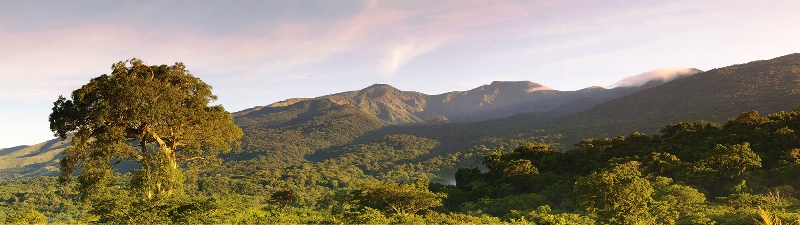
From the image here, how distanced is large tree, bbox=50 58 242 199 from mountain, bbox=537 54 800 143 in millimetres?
119481

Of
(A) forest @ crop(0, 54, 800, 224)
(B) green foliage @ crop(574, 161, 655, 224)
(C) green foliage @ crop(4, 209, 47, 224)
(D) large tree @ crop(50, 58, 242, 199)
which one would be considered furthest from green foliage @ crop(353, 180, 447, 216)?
(C) green foliage @ crop(4, 209, 47, 224)

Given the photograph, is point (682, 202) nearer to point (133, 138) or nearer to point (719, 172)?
point (719, 172)

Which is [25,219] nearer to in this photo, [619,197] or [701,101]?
[619,197]

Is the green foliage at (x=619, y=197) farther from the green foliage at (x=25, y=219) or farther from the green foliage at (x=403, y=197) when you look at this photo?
the green foliage at (x=25, y=219)

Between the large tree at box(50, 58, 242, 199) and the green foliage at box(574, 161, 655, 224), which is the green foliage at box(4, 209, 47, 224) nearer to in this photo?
the large tree at box(50, 58, 242, 199)

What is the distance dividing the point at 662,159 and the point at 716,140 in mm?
7709

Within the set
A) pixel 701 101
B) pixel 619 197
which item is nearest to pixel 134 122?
pixel 619 197

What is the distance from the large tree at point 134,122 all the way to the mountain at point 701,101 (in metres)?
119

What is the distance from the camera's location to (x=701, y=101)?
141875mm

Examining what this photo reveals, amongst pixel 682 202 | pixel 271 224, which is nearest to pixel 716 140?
pixel 682 202

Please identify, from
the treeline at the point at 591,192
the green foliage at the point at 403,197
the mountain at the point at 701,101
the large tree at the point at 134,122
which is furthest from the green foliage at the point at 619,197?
the mountain at the point at 701,101

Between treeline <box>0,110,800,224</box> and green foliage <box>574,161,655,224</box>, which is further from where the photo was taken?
green foliage <box>574,161,655,224</box>

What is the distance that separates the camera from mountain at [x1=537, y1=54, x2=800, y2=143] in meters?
105

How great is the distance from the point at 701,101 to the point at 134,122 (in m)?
171
